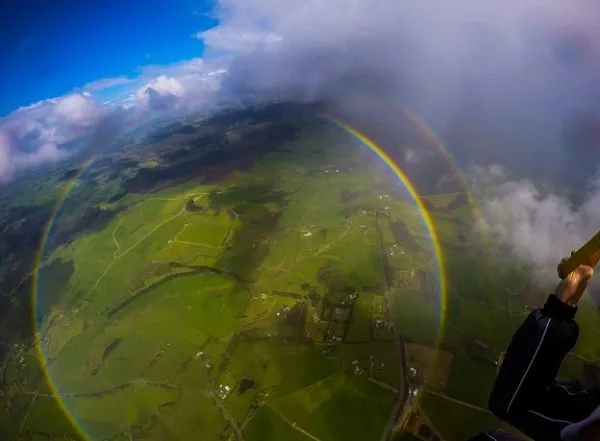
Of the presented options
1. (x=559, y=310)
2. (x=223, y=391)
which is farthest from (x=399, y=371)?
(x=559, y=310)

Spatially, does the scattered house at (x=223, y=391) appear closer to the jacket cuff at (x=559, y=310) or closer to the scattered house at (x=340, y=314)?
the scattered house at (x=340, y=314)

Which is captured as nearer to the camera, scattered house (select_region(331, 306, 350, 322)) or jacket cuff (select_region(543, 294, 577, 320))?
jacket cuff (select_region(543, 294, 577, 320))

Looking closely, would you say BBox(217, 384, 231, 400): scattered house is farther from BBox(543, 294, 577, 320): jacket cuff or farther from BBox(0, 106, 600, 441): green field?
BBox(543, 294, 577, 320): jacket cuff

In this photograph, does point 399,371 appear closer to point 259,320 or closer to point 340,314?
point 340,314

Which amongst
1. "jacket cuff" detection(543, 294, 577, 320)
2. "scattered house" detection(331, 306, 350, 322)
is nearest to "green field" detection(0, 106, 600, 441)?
"scattered house" detection(331, 306, 350, 322)

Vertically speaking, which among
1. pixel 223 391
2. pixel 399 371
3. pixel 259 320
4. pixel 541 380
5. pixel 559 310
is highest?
pixel 559 310

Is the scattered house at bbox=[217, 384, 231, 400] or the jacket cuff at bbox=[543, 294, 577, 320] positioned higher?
the jacket cuff at bbox=[543, 294, 577, 320]

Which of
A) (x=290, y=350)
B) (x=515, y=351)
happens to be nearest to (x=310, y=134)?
(x=290, y=350)

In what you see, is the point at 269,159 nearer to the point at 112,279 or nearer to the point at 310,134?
the point at 310,134
